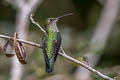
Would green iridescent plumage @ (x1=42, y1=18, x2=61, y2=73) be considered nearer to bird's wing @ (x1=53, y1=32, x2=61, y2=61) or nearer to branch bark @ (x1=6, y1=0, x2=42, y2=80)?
bird's wing @ (x1=53, y1=32, x2=61, y2=61)

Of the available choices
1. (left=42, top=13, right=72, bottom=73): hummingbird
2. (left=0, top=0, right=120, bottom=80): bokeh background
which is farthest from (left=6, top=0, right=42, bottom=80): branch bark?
(left=42, top=13, right=72, bottom=73): hummingbird

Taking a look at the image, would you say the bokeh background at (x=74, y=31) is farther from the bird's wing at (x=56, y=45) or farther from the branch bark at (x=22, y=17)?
the bird's wing at (x=56, y=45)

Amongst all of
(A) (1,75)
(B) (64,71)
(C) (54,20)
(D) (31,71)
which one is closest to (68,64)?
(B) (64,71)

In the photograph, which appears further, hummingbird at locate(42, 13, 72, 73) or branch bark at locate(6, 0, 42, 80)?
branch bark at locate(6, 0, 42, 80)

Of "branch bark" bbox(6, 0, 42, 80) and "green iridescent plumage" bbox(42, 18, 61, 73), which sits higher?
"green iridescent plumage" bbox(42, 18, 61, 73)

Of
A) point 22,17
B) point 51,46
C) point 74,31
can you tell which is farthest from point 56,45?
point 74,31

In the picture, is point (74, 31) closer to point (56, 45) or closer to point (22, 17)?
point (22, 17)

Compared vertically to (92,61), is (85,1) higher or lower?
higher

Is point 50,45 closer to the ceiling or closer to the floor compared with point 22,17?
closer to the ceiling

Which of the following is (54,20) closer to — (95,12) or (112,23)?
(112,23)
